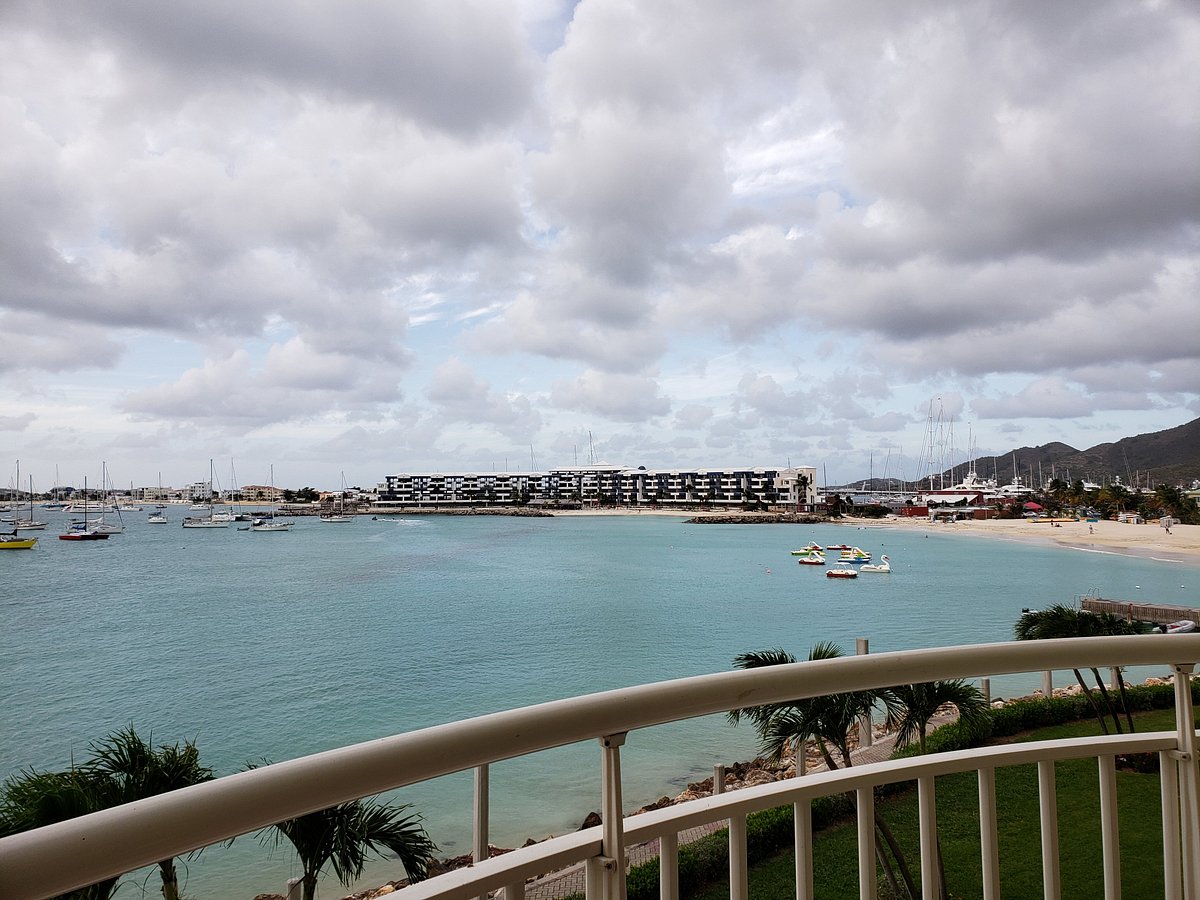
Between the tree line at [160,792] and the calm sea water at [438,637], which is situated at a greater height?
the tree line at [160,792]

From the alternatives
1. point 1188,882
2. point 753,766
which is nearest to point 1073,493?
point 753,766

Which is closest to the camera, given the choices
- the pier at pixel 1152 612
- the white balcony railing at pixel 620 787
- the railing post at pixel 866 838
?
the white balcony railing at pixel 620 787

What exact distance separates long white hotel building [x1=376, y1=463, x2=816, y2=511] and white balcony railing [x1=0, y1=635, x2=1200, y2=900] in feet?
436

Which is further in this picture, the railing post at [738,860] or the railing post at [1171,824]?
the railing post at [1171,824]

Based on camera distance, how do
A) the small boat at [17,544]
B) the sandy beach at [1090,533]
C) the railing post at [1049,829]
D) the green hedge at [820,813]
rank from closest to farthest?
the railing post at [1049,829] → the green hedge at [820,813] → the sandy beach at [1090,533] → the small boat at [17,544]

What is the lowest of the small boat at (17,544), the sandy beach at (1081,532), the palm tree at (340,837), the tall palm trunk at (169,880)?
the sandy beach at (1081,532)

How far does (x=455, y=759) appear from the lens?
1013 millimetres

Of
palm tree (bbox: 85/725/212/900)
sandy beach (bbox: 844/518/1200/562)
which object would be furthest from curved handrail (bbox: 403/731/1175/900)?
sandy beach (bbox: 844/518/1200/562)

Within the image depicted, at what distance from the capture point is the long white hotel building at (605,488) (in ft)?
440

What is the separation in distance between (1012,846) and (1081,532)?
81.5 m

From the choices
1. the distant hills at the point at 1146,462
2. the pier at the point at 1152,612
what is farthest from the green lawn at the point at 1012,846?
the distant hills at the point at 1146,462

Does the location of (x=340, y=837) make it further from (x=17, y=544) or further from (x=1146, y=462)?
(x=1146, y=462)

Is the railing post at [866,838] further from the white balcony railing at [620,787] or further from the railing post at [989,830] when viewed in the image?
the railing post at [989,830]

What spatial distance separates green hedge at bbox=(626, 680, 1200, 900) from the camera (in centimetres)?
604
